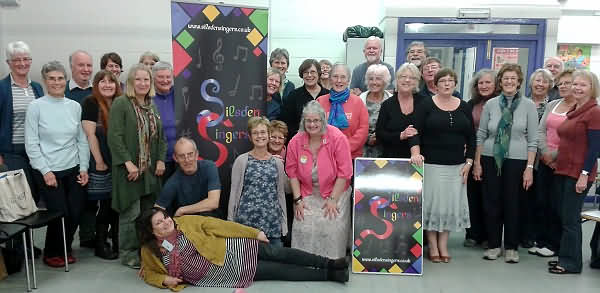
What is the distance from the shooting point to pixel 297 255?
3.13 metres

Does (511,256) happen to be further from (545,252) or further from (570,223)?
(570,223)

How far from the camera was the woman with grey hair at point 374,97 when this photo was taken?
376 centimetres

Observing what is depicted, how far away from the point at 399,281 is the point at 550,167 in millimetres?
1555

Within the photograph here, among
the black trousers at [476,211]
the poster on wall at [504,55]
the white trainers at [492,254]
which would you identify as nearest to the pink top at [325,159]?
the black trousers at [476,211]

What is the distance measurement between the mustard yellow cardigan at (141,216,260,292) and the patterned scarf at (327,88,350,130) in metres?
1.08

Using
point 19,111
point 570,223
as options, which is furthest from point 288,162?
point 570,223

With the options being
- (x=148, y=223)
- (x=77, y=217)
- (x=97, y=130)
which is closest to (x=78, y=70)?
(x=97, y=130)

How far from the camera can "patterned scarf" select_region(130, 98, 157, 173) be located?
3314mm

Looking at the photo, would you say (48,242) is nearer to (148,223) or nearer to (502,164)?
(148,223)

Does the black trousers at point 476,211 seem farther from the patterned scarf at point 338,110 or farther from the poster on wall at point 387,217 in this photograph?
the patterned scarf at point 338,110

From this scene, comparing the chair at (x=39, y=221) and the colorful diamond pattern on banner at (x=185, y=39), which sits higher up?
the colorful diamond pattern on banner at (x=185, y=39)

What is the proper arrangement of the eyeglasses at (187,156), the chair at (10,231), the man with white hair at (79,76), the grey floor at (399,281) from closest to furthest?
the chair at (10,231), the grey floor at (399,281), the eyeglasses at (187,156), the man with white hair at (79,76)

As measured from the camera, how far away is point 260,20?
3590 mm

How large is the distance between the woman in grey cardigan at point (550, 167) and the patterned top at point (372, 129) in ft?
4.16
